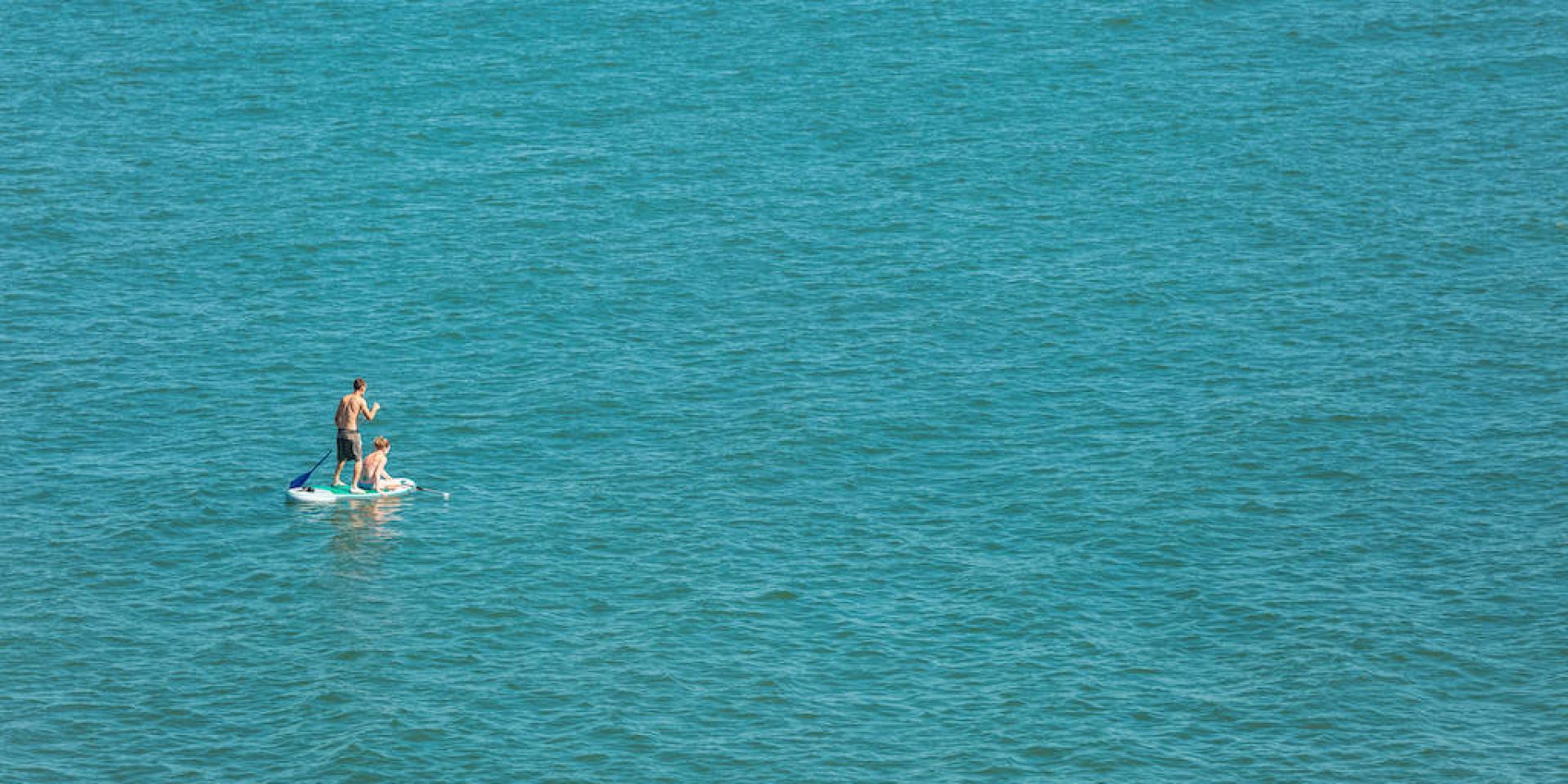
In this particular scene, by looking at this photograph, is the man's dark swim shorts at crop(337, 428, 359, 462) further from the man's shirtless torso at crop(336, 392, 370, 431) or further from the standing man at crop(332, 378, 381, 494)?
the man's shirtless torso at crop(336, 392, 370, 431)

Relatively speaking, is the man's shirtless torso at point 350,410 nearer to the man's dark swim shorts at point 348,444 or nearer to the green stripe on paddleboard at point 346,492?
the man's dark swim shorts at point 348,444

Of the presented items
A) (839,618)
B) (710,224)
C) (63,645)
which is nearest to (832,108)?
(710,224)

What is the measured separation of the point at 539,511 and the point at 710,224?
23219 millimetres

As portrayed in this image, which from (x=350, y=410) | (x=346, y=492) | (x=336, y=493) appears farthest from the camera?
(x=346, y=492)

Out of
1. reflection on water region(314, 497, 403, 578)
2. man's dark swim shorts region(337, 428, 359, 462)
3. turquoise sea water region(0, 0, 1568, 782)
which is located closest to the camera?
turquoise sea water region(0, 0, 1568, 782)

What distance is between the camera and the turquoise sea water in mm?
37812

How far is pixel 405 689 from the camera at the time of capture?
1508 inches

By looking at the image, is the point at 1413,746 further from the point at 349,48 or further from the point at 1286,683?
the point at 349,48

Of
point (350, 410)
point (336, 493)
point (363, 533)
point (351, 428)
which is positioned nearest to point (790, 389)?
point (351, 428)

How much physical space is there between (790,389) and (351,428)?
46.6ft

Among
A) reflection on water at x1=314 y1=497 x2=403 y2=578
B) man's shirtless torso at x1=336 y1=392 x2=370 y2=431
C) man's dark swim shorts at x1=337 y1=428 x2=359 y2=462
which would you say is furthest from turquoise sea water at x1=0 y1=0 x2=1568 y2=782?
man's shirtless torso at x1=336 y1=392 x2=370 y2=431

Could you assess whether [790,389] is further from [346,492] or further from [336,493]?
[336,493]

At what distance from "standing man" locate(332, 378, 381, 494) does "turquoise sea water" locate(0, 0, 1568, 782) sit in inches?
47.6

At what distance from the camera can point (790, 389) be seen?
Result: 55.2 metres
